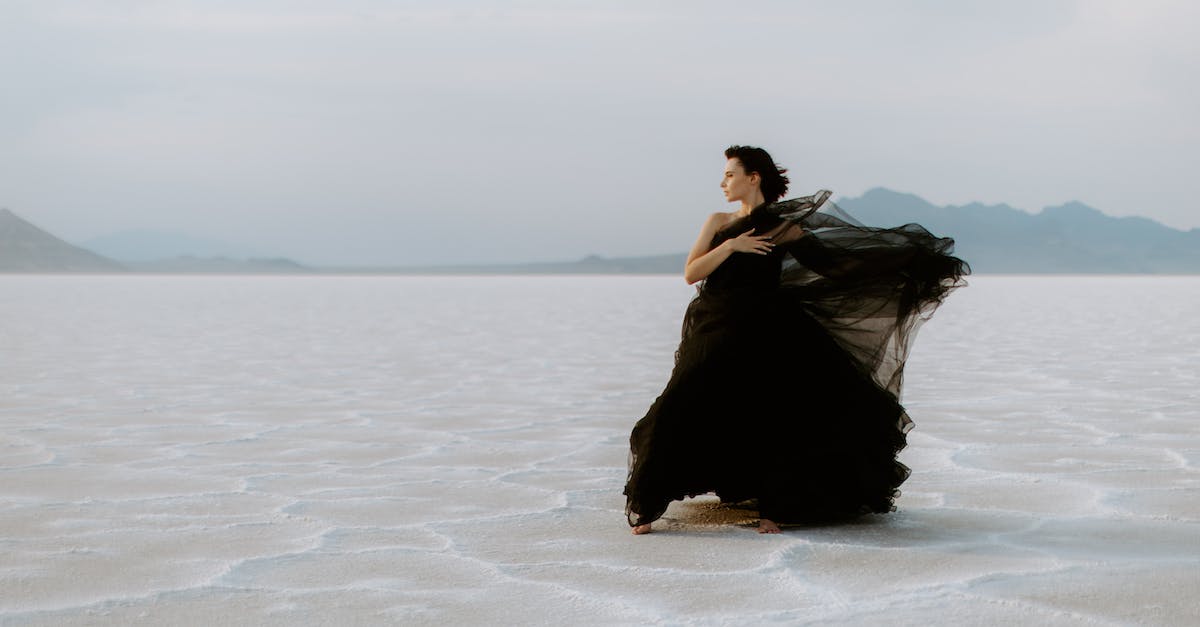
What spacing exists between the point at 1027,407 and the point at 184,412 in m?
4.05

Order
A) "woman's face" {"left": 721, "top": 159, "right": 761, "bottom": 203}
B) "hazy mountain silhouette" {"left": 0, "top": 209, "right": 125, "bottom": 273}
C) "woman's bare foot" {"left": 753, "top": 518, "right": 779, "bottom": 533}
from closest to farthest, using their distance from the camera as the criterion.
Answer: "woman's bare foot" {"left": 753, "top": 518, "right": 779, "bottom": 533} → "woman's face" {"left": 721, "top": 159, "right": 761, "bottom": 203} → "hazy mountain silhouette" {"left": 0, "top": 209, "right": 125, "bottom": 273}

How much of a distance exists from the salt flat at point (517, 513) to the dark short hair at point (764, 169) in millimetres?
896

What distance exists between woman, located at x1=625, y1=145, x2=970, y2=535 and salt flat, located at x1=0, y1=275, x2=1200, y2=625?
0.11m

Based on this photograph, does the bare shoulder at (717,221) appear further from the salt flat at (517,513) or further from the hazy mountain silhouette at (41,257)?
the hazy mountain silhouette at (41,257)

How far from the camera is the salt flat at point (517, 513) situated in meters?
2.63

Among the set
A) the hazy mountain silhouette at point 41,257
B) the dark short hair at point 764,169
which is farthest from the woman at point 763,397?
the hazy mountain silhouette at point 41,257

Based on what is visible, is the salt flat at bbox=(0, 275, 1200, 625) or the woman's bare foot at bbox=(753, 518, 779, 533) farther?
the woman's bare foot at bbox=(753, 518, 779, 533)

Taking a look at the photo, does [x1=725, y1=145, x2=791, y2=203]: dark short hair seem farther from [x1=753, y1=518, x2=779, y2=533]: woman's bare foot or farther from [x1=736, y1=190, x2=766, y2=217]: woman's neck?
[x1=753, y1=518, x2=779, y2=533]: woman's bare foot

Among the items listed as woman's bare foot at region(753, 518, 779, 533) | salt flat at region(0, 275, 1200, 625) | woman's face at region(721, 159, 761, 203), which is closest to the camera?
salt flat at region(0, 275, 1200, 625)

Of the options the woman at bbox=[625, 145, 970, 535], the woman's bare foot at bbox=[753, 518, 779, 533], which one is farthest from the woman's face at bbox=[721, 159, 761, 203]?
the woman's bare foot at bbox=[753, 518, 779, 533]

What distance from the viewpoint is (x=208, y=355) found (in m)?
9.94

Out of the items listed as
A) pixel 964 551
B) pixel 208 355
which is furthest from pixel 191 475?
pixel 208 355

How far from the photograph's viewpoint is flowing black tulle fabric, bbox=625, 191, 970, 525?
11.1 feet

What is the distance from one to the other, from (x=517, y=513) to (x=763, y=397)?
2.53ft
